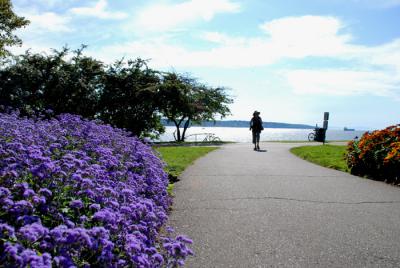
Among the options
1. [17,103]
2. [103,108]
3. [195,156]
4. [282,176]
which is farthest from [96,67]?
[282,176]

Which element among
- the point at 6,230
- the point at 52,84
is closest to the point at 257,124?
the point at 52,84

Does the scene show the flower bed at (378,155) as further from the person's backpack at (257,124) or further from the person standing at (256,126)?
the person's backpack at (257,124)

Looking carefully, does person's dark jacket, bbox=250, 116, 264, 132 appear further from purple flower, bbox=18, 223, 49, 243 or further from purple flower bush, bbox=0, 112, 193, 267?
purple flower, bbox=18, 223, 49, 243

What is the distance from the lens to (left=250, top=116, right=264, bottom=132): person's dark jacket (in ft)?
73.7

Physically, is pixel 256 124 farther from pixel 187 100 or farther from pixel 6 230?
pixel 6 230

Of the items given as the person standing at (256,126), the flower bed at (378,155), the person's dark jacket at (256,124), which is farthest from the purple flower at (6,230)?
the person's dark jacket at (256,124)

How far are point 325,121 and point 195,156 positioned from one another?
12774mm

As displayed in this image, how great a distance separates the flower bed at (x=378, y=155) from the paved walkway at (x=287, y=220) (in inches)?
25.4

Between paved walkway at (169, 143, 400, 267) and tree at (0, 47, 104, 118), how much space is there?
14843 mm

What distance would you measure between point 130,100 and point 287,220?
68.1 feet

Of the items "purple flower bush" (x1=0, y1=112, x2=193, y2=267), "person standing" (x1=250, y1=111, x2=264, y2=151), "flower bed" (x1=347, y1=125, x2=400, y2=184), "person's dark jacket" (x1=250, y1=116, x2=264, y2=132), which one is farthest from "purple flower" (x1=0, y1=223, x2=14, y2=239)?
"person's dark jacket" (x1=250, y1=116, x2=264, y2=132)

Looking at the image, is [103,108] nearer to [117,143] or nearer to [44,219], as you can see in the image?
[117,143]

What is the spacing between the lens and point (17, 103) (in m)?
21.5

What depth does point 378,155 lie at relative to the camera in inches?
463
